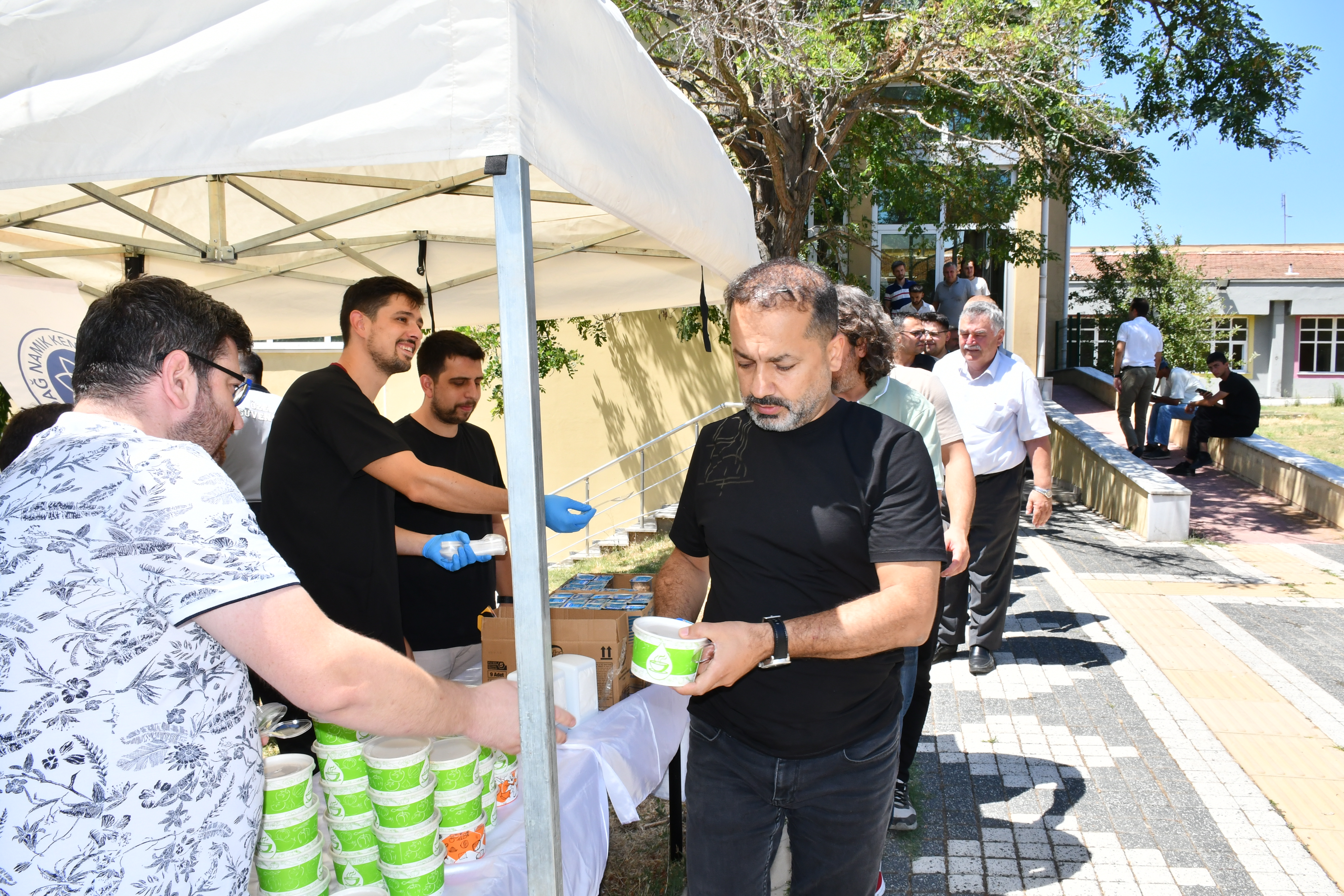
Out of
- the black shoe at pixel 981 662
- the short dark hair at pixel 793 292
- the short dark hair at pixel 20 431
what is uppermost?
the short dark hair at pixel 793 292

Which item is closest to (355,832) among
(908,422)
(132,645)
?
(132,645)

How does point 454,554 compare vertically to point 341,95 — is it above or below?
below

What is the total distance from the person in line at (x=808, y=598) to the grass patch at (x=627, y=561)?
21.7 ft

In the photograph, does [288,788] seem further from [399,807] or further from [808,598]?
[808,598]

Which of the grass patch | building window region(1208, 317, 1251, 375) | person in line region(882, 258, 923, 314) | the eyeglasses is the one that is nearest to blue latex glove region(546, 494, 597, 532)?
the eyeglasses

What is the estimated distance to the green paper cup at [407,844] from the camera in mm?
1616

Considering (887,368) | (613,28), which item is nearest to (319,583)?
(613,28)

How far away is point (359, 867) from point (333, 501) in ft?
3.69

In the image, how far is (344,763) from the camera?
168 centimetres

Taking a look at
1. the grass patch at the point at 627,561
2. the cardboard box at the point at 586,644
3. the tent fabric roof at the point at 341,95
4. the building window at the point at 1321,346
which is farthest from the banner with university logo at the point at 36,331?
the building window at the point at 1321,346

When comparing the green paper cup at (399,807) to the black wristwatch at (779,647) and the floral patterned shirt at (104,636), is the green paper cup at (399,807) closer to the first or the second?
the floral patterned shirt at (104,636)

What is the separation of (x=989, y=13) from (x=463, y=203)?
6058 mm

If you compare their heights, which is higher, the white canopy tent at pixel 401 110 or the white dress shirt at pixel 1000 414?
the white canopy tent at pixel 401 110

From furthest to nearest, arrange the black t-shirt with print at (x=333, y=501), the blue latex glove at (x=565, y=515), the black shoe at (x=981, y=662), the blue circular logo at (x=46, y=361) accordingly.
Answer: the black shoe at (x=981, y=662) < the blue circular logo at (x=46, y=361) < the black t-shirt with print at (x=333, y=501) < the blue latex glove at (x=565, y=515)
